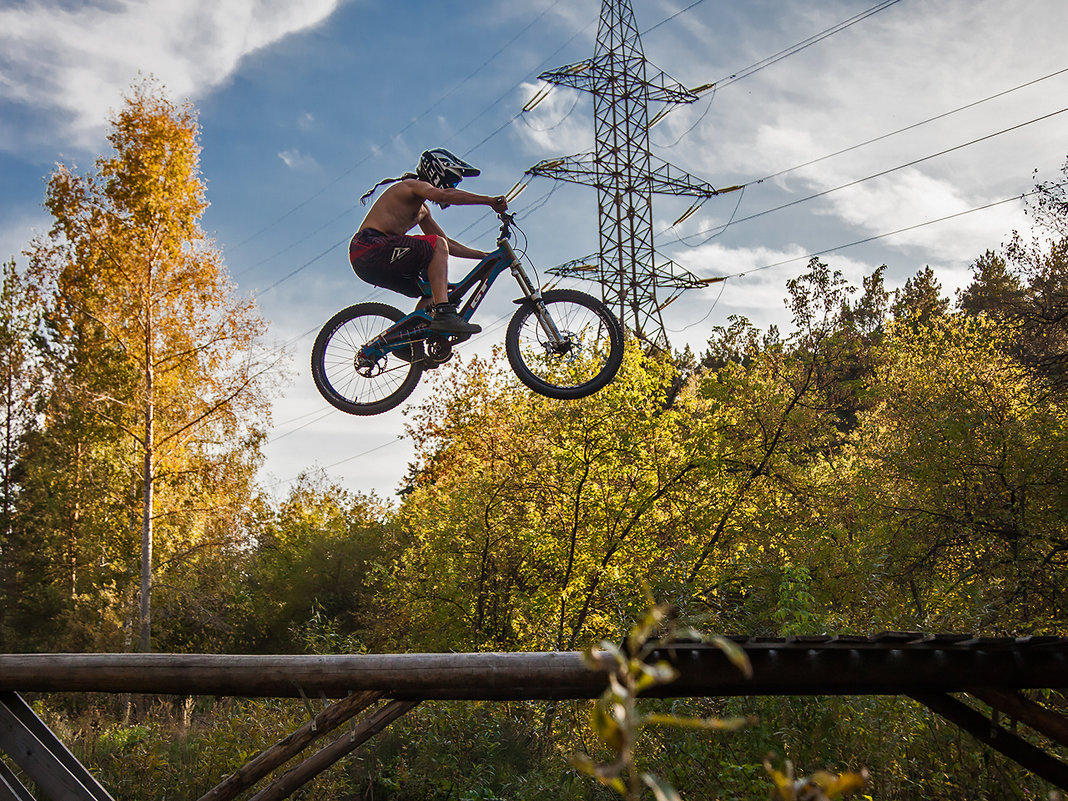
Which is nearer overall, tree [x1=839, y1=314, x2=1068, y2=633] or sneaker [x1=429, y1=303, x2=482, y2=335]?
sneaker [x1=429, y1=303, x2=482, y2=335]

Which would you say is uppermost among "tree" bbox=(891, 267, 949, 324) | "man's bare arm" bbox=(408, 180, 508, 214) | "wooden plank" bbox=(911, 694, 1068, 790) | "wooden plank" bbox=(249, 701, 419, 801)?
"tree" bbox=(891, 267, 949, 324)

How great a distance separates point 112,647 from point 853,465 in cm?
1645

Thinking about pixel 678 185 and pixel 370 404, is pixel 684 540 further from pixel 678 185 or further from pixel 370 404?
pixel 370 404

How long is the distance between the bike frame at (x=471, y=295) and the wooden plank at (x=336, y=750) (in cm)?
229

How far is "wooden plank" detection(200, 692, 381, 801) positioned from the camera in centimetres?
390

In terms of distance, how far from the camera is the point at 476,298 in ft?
18.0

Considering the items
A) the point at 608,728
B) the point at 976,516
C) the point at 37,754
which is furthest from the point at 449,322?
the point at 976,516

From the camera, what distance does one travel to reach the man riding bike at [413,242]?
5.19 meters

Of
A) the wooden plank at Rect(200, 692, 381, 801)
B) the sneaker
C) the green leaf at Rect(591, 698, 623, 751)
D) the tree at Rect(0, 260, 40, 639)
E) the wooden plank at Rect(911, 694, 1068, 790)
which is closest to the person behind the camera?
the green leaf at Rect(591, 698, 623, 751)

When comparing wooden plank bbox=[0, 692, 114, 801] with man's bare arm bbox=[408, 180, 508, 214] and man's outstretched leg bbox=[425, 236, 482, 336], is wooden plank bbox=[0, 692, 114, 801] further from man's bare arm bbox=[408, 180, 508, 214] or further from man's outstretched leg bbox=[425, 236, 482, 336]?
man's bare arm bbox=[408, 180, 508, 214]

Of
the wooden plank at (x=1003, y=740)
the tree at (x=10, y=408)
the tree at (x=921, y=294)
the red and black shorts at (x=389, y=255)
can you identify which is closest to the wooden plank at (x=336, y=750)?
the wooden plank at (x=1003, y=740)

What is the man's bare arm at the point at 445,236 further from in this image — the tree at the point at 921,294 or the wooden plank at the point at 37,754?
the tree at the point at 921,294

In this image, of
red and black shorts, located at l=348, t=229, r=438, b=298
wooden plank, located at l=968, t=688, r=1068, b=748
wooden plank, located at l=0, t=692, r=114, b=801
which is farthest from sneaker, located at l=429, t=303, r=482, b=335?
wooden plank, located at l=968, t=688, r=1068, b=748

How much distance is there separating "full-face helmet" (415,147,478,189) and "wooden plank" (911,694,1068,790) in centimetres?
371
